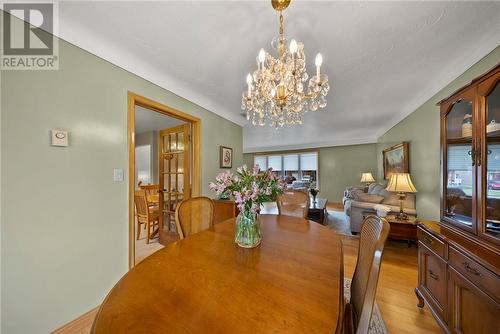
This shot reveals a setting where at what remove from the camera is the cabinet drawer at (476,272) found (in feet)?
2.94

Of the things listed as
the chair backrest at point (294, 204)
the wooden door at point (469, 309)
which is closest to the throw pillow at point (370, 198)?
the chair backrest at point (294, 204)

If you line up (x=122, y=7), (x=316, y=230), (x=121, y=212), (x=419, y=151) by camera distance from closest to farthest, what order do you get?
(x=122, y=7) < (x=316, y=230) < (x=121, y=212) < (x=419, y=151)

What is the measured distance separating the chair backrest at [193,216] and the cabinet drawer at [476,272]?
5.60ft

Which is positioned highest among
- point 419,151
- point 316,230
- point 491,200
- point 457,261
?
point 419,151

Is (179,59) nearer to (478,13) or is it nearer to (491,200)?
(478,13)

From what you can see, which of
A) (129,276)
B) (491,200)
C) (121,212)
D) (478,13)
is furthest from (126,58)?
(491,200)

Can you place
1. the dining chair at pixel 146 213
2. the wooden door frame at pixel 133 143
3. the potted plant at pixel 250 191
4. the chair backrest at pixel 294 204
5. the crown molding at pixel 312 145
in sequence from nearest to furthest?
the potted plant at pixel 250 191 → the wooden door frame at pixel 133 143 → the chair backrest at pixel 294 204 → the dining chair at pixel 146 213 → the crown molding at pixel 312 145

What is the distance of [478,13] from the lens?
1269mm

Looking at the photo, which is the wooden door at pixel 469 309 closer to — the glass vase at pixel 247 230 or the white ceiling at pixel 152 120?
the glass vase at pixel 247 230

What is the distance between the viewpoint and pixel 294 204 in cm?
207

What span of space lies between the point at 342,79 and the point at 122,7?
2240mm

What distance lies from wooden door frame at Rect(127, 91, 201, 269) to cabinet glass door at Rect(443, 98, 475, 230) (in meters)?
2.70

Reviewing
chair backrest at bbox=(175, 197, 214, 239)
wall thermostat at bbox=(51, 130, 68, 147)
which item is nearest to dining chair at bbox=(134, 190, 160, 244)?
wall thermostat at bbox=(51, 130, 68, 147)

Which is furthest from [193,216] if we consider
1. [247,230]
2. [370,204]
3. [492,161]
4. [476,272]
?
[370,204]
